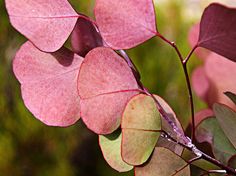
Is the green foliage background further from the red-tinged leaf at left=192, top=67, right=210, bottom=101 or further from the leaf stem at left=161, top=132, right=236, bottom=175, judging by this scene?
the leaf stem at left=161, top=132, right=236, bottom=175

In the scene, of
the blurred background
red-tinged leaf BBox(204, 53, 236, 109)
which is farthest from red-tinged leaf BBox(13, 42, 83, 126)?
the blurred background

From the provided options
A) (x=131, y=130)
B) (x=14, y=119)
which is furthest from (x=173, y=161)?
(x=14, y=119)

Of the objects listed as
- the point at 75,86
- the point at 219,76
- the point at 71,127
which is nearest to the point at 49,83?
the point at 75,86

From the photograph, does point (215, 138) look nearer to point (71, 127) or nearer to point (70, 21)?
point (70, 21)

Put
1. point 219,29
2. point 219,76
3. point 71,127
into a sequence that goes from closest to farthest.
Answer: point 219,29 < point 219,76 < point 71,127

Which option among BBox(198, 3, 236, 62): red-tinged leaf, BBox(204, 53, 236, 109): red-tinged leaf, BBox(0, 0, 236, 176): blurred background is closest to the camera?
BBox(198, 3, 236, 62): red-tinged leaf

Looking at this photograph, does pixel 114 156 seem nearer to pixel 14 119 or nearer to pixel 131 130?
pixel 131 130

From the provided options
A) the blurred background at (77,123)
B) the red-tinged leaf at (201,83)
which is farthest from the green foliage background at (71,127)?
the red-tinged leaf at (201,83)
